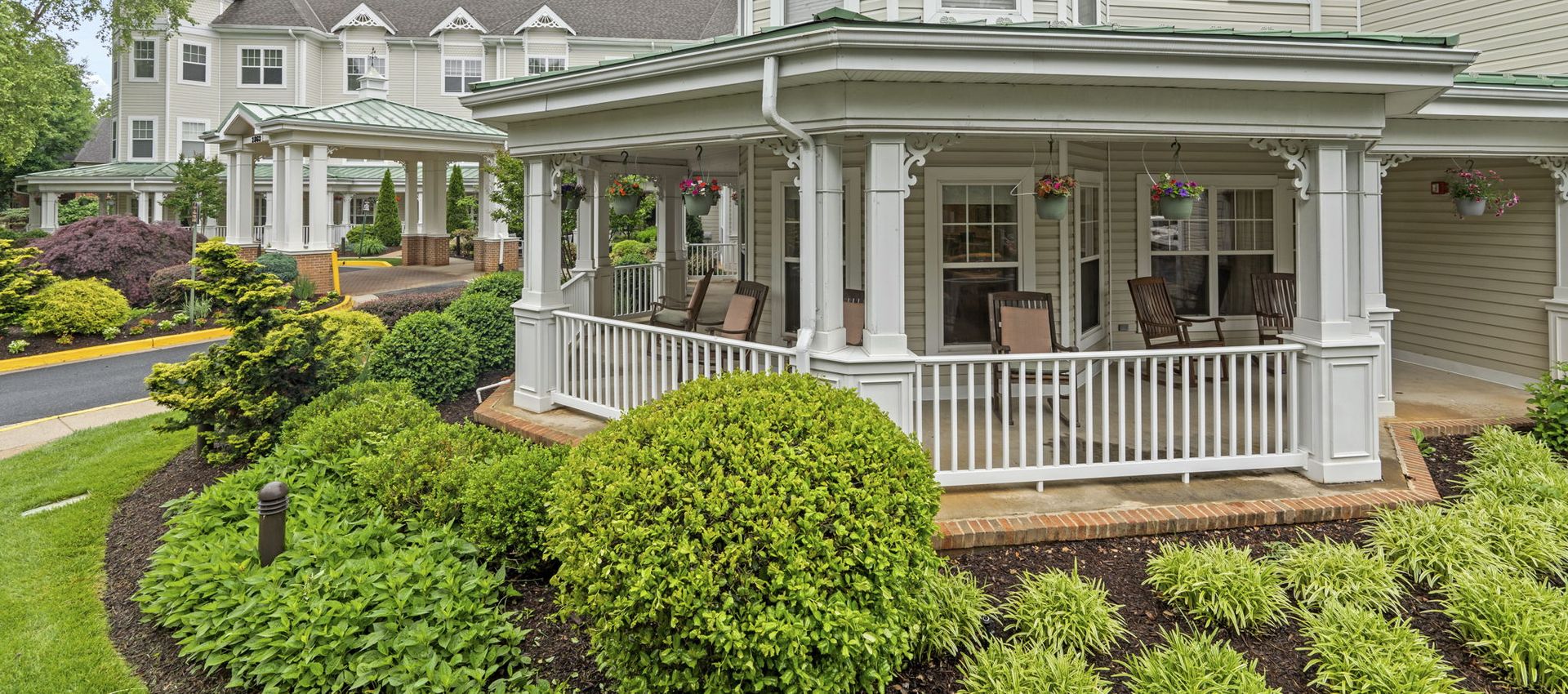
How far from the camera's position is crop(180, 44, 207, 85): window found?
96.0 feet

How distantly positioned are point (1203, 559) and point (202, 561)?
18.0 ft

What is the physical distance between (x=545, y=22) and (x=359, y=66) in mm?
7385

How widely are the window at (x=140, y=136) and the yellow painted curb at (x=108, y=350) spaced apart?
69.9 ft

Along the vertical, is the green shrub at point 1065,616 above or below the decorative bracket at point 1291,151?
below

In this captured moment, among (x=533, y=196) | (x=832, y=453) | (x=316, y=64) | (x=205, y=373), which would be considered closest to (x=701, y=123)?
(x=533, y=196)

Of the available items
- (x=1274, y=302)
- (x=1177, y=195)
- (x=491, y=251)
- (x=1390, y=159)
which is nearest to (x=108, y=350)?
(x=491, y=251)

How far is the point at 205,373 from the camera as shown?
21.8 feet

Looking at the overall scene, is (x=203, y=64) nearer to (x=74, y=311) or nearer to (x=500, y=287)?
(x=74, y=311)

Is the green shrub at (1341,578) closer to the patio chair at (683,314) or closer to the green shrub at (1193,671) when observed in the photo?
the green shrub at (1193,671)

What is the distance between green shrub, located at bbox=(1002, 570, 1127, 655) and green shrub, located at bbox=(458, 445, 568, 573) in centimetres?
258

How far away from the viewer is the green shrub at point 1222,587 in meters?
4.06

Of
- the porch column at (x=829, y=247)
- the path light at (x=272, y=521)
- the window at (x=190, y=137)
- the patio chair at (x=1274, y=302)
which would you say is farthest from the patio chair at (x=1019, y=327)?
the window at (x=190, y=137)

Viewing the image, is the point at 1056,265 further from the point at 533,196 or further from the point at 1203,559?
the point at 533,196

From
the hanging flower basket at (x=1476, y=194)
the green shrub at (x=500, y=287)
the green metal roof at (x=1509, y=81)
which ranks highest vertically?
the green metal roof at (x=1509, y=81)
